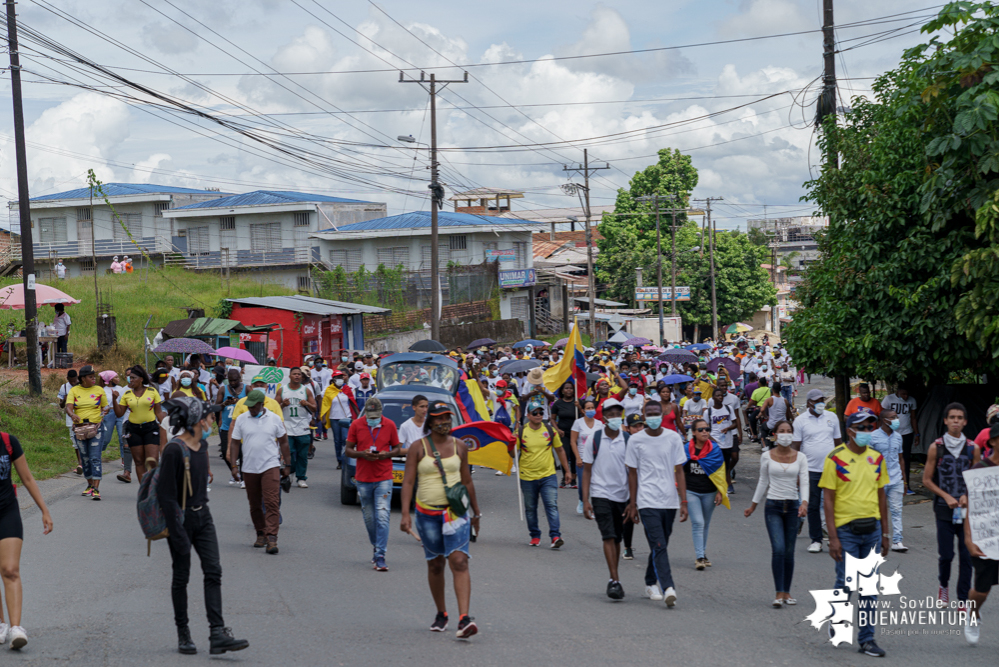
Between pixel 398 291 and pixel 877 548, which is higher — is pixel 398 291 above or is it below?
above

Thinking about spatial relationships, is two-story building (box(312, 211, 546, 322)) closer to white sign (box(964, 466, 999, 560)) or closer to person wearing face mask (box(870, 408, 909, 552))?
person wearing face mask (box(870, 408, 909, 552))

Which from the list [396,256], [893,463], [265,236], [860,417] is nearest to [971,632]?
[860,417]

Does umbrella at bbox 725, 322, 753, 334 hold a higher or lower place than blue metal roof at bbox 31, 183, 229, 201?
lower

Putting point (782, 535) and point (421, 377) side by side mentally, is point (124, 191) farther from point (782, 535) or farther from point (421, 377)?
point (782, 535)

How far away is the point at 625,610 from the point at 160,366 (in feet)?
36.9

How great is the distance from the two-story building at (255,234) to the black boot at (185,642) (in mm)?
45275

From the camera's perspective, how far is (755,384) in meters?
21.8

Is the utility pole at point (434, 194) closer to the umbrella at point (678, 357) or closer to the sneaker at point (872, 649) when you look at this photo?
the umbrella at point (678, 357)

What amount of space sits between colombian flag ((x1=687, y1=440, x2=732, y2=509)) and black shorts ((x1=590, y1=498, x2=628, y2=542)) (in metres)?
1.27

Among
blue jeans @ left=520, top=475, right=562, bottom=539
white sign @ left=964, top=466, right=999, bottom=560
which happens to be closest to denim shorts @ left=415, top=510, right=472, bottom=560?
white sign @ left=964, top=466, right=999, bottom=560

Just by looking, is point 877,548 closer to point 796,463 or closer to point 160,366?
point 796,463

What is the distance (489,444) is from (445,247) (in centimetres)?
4344

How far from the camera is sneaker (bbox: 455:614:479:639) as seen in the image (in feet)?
24.6

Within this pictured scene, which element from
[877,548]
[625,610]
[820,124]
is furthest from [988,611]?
[820,124]
